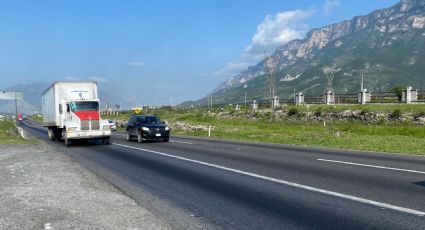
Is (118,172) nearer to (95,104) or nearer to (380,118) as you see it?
(95,104)

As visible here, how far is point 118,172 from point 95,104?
1312cm

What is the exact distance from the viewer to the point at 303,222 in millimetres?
7051

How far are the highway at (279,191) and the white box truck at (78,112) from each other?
32.1 ft

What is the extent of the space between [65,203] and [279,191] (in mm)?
4401

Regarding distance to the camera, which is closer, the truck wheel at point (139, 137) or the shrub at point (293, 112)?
the truck wheel at point (139, 137)

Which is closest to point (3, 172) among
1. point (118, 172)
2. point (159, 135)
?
point (118, 172)

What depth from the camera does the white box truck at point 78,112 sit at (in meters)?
25.6

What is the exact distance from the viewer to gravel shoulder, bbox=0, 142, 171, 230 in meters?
7.19

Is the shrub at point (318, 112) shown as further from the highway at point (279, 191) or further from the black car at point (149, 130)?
the highway at point (279, 191)

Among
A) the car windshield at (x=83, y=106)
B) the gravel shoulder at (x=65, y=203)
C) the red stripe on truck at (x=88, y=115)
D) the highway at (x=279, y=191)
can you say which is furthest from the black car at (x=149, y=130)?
the gravel shoulder at (x=65, y=203)

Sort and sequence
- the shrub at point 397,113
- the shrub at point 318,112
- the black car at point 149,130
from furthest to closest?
the shrub at point 318,112
the shrub at point 397,113
the black car at point 149,130

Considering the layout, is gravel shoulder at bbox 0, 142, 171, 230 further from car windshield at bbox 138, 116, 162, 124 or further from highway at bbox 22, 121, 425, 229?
car windshield at bbox 138, 116, 162, 124

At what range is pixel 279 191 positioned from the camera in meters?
9.68

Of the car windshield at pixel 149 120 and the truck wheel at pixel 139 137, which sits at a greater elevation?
the car windshield at pixel 149 120
